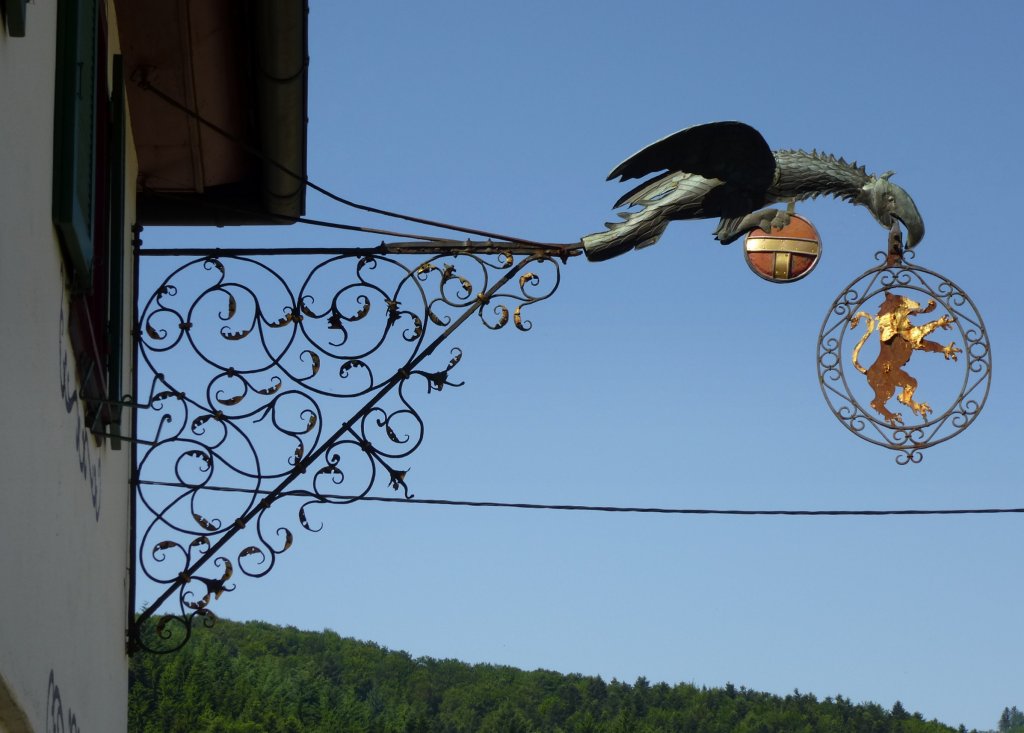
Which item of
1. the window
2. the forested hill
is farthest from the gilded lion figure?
the forested hill

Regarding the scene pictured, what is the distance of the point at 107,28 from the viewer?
491cm

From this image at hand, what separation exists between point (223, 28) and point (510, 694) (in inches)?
1320

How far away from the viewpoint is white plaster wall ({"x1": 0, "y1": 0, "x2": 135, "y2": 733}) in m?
2.85

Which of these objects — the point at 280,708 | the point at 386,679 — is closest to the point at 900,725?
the point at 386,679

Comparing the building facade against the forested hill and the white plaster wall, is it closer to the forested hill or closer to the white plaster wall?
the white plaster wall

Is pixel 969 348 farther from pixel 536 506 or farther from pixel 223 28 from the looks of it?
pixel 223 28

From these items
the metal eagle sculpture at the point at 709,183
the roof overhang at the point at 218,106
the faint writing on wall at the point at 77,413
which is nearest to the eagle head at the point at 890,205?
the metal eagle sculpture at the point at 709,183

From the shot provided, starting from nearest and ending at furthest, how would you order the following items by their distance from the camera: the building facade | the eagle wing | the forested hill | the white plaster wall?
the white plaster wall
the building facade
the eagle wing
the forested hill

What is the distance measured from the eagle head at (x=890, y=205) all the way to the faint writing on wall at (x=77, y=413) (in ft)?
11.5

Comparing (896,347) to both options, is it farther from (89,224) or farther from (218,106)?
(89,224)

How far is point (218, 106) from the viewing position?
6.29 m

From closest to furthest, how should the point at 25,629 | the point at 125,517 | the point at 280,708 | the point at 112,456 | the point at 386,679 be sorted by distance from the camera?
the point at 25,629
the point at 112,456
the point at 125,517
the point at 280,708
the point at 386,679

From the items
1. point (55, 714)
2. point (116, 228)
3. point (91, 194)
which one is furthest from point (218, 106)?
point (55, 714)

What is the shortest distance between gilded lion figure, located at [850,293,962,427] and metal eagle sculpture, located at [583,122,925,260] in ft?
2.37
